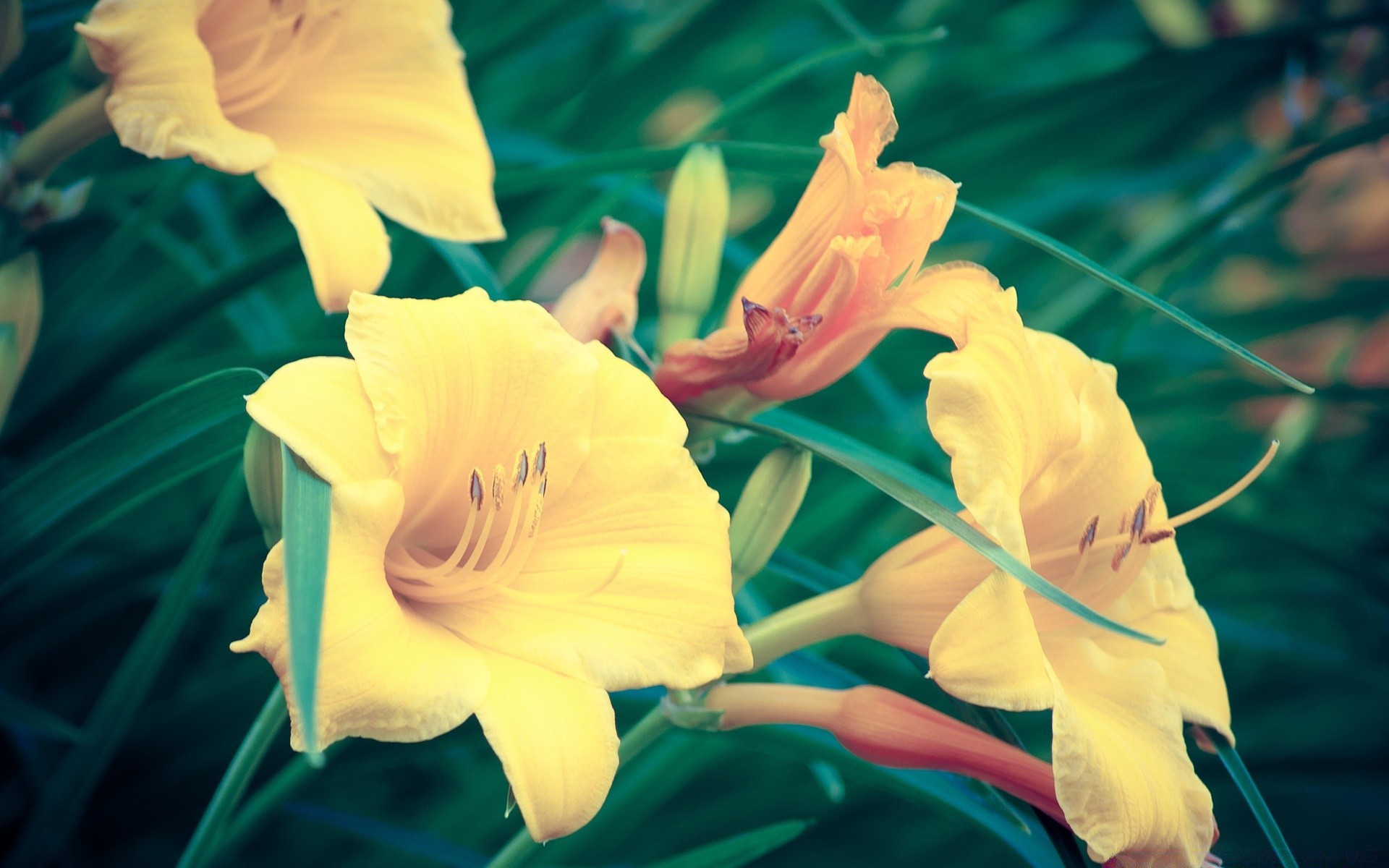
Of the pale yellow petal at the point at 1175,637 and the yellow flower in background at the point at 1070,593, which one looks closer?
the yellow flower in background at the point at 1070,593

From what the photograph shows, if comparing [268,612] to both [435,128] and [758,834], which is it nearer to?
[758,834]

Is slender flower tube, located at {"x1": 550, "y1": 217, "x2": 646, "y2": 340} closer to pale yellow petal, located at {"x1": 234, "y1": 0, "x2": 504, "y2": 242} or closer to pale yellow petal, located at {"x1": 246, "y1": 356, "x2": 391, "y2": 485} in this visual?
pale yellow petal, located at {"x1": 234, "y1": 0, "x2": 504, "y2": 242}

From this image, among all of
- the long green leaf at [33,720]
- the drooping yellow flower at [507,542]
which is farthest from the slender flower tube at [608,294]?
the long green leaf at [33,720]

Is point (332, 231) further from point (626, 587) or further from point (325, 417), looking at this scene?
point (626, 587)

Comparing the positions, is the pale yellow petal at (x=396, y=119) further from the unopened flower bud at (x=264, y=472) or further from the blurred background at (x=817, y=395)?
the unopened flower bud at (x=264, y=472)

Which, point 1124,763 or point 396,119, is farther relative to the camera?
point 396,119

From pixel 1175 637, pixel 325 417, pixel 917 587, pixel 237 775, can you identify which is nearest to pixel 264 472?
pixel 325 417

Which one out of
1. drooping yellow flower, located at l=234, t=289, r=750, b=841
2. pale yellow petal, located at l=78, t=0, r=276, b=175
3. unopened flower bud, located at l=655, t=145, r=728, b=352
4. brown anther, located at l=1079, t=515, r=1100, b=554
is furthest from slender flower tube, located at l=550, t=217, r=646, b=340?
brown anther, located at l=1079, t=515, r=1100, b=554
